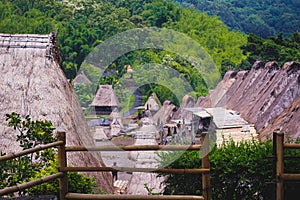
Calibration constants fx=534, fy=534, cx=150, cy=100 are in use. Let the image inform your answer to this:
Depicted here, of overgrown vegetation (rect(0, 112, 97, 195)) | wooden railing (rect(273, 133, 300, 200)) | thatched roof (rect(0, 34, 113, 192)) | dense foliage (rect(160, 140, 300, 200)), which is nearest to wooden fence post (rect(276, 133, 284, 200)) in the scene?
wooden railing (rect(273, 133, 300, 200))

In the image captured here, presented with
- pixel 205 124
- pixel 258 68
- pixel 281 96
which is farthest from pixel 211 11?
pixel 205 124

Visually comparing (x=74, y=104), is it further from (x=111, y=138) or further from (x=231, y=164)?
(x=231, y=164)

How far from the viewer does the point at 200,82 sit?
28.3 feet

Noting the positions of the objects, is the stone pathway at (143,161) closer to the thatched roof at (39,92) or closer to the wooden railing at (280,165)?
the thatched roof at (39,92)

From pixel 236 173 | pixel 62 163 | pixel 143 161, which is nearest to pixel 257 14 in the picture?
pixel 143 161

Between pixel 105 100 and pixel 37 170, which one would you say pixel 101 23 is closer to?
pixel 105 100

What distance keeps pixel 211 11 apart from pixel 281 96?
54211 mm

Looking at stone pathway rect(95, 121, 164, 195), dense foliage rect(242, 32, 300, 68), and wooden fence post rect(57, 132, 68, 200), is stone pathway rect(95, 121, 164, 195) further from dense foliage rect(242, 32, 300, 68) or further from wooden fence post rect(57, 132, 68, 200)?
dense foliage rect(242, 32, 300, 68)

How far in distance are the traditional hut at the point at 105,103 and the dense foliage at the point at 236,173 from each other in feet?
4.35

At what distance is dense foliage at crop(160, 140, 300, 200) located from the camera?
3801mm

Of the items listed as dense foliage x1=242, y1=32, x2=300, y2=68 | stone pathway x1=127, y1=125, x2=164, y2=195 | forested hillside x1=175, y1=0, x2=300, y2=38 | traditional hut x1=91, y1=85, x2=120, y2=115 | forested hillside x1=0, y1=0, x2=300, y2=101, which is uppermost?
forested hillside x1=175, y1=0, x2=300, y2=38

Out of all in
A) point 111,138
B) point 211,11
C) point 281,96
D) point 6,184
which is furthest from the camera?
point 211,11

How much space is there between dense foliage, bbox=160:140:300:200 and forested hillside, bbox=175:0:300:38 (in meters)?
54.2

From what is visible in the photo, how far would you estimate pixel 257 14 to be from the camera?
201 ft
